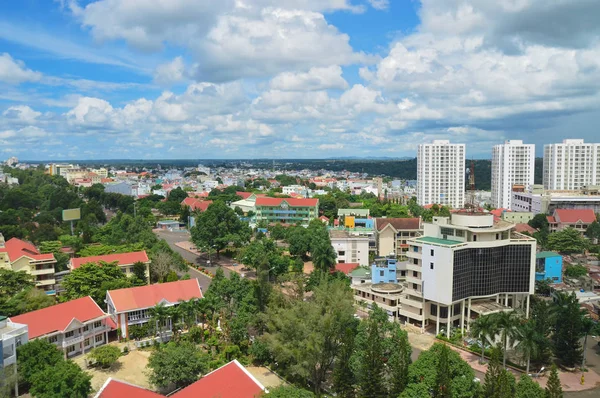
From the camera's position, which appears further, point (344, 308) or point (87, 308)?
point (87, 308)

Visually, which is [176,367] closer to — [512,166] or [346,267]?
[346,267]

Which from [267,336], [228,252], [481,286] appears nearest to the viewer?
[267,336]

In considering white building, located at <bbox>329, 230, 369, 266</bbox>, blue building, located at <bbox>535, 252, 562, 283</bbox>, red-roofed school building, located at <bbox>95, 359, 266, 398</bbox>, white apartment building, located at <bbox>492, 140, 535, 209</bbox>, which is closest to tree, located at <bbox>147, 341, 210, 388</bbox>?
red-roofed school building, located at <bbox>95, 359, 266, 398</bbox>

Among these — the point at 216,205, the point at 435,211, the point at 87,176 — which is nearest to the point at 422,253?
the point at 216,205

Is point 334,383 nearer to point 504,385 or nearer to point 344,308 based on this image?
point 344,308

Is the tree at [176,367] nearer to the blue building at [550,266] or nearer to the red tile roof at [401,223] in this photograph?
the blue building at [550,266]
